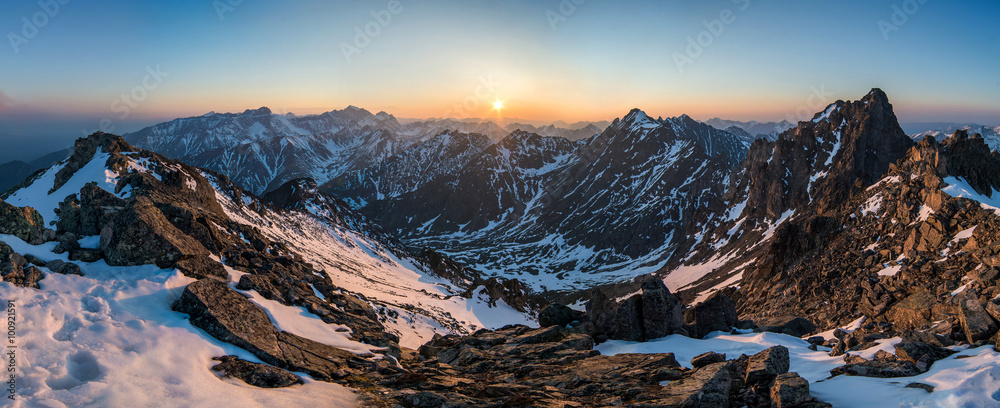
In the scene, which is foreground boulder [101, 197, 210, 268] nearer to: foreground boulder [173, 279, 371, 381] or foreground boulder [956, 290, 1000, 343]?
foreground boulder [173, 279, 371, 381]

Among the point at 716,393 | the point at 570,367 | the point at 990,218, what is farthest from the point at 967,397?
the point at 990,218

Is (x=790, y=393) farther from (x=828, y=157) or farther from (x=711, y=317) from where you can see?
(x=828, y=157)

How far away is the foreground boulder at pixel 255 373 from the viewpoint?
1650cm

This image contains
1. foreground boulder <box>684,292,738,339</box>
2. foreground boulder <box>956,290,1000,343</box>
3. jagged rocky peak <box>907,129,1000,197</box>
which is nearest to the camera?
foreground boulder <box>956,290,1000,343</box>

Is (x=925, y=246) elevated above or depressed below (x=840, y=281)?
above

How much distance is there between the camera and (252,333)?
1967 centimetres

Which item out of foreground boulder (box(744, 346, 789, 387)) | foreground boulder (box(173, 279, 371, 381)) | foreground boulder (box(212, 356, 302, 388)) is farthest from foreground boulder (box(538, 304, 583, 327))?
foreground boulder (box(212, 356, 302, 388))

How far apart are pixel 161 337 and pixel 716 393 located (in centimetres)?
2011

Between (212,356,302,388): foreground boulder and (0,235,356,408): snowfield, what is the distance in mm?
405

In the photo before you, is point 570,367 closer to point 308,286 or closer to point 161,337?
point 161,337

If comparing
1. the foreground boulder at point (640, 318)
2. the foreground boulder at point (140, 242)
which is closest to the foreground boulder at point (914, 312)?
the foreground boulder at point (640, 318)

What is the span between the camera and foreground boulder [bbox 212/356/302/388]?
1650cm

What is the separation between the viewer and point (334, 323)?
2680cm
